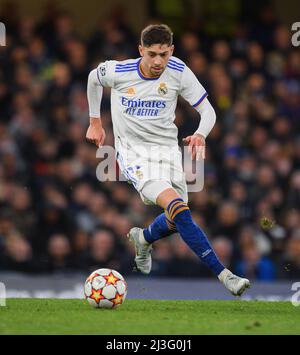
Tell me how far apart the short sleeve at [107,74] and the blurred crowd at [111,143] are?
4.04m

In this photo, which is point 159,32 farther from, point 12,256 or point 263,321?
point 12,256

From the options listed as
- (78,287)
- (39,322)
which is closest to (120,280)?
(39,322)

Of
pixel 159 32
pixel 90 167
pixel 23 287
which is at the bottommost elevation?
pixel 23 287

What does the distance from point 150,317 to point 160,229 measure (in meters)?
1.58

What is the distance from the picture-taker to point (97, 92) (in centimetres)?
1026

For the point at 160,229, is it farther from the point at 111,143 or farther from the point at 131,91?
the point at 111,143

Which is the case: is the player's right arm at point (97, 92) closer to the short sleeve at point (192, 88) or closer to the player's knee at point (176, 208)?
the short sleeve at point (192, 88)

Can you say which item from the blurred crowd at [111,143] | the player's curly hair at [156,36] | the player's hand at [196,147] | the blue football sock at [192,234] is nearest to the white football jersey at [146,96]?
the player's curly hair at [156,36]

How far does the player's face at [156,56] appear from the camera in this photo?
31.4 ft

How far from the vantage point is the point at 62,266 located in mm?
13781

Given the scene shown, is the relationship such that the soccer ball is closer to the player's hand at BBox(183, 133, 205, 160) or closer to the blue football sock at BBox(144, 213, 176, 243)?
the blue football sock at BBox(144, 213, 176, 243)

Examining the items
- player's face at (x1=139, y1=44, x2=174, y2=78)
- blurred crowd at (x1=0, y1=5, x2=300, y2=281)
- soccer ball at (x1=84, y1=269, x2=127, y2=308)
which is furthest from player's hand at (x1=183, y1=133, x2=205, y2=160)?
blurred crowd at (x1=0, y1=5, x2=300, y2=281)

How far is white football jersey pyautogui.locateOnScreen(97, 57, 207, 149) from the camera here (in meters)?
9.90

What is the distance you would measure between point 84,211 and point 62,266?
977 mm
